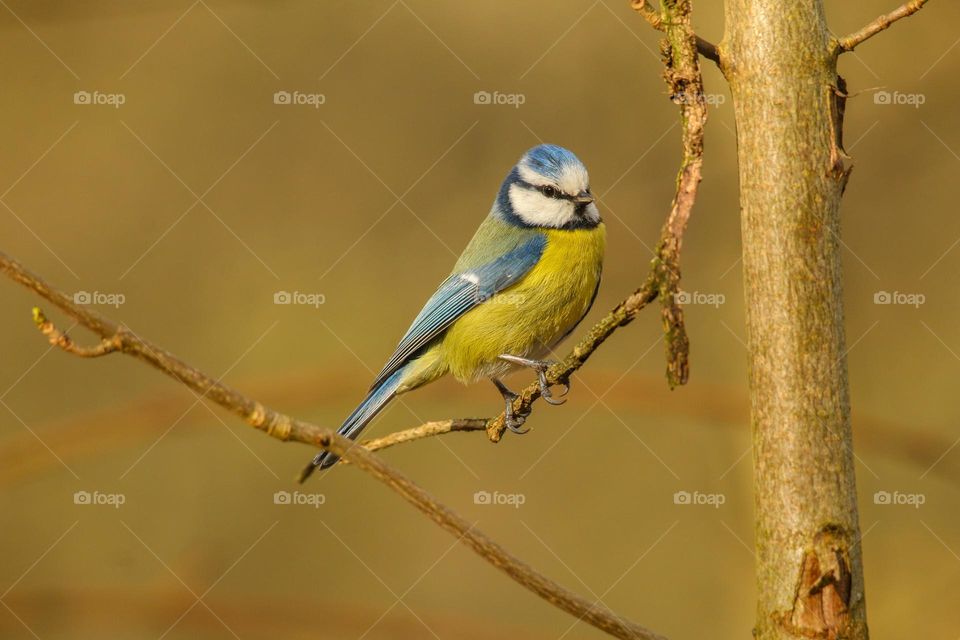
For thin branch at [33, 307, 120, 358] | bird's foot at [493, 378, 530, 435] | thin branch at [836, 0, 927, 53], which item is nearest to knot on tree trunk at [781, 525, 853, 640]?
thin branch at [836, 0, 927, 53]

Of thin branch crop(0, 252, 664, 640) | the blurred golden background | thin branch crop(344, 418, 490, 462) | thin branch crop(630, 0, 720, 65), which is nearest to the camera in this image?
thin branch crop(0, 252, 664, 640)

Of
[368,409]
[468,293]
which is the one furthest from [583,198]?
[368,409]

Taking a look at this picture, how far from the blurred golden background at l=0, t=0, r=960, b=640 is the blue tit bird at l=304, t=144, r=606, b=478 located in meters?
0.20

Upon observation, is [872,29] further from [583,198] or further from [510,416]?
[583,198]

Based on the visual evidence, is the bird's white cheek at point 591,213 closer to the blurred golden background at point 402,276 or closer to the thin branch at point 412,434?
the blurred golden background at point 402,276

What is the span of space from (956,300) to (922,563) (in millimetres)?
1460

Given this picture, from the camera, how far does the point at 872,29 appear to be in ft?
5.41

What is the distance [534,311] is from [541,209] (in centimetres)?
48

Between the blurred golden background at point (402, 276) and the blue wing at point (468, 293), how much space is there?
222 mm

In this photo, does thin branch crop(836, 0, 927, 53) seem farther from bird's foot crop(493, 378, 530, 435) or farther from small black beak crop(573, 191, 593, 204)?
small black beak crop(573, 191, 593, 204)

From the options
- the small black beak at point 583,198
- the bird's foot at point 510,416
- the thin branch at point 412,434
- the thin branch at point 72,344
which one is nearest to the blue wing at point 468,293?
the small black beak at point 583,198

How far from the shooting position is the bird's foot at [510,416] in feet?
8.94

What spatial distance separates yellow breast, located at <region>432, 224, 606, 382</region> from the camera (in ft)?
12.3

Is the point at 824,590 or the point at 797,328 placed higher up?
the point at 797,328
